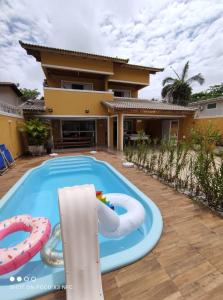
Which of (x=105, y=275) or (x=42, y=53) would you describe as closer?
(x=105, y=275)

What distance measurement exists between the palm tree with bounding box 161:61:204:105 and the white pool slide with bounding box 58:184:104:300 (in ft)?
84.7

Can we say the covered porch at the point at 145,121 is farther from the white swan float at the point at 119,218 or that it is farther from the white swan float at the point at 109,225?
the white swan float at the point at 109,225

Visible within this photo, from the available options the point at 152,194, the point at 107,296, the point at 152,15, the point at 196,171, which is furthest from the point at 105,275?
the point at 152,15

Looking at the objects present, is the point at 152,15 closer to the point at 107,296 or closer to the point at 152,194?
the point at 152,194

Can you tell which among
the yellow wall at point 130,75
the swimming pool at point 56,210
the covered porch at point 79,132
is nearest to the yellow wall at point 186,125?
the yellow wall at point 130,75

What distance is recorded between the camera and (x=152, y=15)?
8289mm

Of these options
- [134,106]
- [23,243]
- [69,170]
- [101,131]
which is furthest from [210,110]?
[23,243]

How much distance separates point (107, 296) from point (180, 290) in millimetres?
927

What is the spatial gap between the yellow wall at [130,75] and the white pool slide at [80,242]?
15019 mm

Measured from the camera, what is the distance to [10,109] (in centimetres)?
933

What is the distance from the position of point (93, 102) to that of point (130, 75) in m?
5.55

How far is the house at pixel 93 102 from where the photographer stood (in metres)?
11.9

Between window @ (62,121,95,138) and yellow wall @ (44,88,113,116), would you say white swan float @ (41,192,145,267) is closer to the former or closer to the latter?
yellow wall @ (44,88,113,116)

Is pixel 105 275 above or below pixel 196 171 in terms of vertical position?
below
